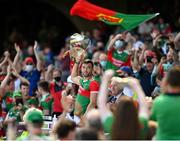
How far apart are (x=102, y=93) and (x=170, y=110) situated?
2.51 ft

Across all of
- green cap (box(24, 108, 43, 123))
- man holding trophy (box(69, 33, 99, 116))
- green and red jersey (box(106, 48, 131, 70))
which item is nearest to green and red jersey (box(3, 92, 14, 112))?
man holding trophy (box(69, 33, 99, 116))

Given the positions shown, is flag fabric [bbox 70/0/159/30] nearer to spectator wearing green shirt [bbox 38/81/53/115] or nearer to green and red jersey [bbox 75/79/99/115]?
spectator wearing green shirt [bbox 38/81/53/115]

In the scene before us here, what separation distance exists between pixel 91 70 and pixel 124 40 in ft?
15.0

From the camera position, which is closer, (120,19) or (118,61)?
(120,19)

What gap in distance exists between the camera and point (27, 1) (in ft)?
91.5

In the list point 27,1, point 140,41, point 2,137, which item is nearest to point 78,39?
point 2,137

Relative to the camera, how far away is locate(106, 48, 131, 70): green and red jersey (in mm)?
17297

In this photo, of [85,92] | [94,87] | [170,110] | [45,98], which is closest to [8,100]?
[45,98]

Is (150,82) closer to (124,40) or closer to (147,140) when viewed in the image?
(124,40)

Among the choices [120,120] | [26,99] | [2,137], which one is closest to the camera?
[120,120]

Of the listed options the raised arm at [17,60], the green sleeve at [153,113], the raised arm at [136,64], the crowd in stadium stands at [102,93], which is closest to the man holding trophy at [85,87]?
the crowd in stadium stands at [102,93]

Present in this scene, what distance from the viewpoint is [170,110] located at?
9.31 meters

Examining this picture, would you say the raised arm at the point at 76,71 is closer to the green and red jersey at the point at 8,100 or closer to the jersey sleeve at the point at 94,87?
the jersey sleeve at the point at 94,87

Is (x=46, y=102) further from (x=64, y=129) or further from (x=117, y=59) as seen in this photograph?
(x=64, y=129)
